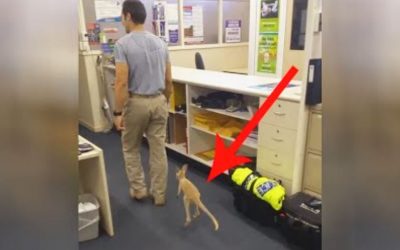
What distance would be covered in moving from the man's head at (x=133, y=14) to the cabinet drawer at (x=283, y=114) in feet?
3.08

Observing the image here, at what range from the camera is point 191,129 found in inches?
112

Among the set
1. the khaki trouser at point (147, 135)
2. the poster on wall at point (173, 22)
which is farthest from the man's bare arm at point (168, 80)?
the poster on wall at point (173, 22)

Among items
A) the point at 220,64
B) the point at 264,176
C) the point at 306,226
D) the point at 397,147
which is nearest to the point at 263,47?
the point at 220,64

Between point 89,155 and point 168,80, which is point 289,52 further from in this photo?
point 89,155

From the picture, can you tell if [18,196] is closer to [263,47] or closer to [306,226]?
[306,226]

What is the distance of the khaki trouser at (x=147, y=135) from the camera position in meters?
2.10

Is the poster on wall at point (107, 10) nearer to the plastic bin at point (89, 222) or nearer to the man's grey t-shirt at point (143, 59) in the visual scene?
the man's grey t-shirt at point (143, 59)

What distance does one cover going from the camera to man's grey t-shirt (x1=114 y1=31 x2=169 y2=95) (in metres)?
1.96

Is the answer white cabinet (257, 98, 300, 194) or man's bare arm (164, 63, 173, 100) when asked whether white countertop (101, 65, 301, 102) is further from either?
man's bare arm (164, 63, 173, 100)

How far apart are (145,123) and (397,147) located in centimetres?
A: 188

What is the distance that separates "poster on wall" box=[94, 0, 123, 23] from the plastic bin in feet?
8.68

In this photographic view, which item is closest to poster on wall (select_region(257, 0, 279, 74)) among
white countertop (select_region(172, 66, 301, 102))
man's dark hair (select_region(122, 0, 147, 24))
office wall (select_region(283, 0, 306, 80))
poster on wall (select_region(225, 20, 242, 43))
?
office wall (select_region(283, 0, 306, 80))

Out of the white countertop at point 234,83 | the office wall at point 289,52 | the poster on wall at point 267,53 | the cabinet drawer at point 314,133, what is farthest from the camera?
the poster on wall at point 267,53

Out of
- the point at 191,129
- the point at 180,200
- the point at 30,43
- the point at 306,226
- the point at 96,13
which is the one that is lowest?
the point at 180,200
